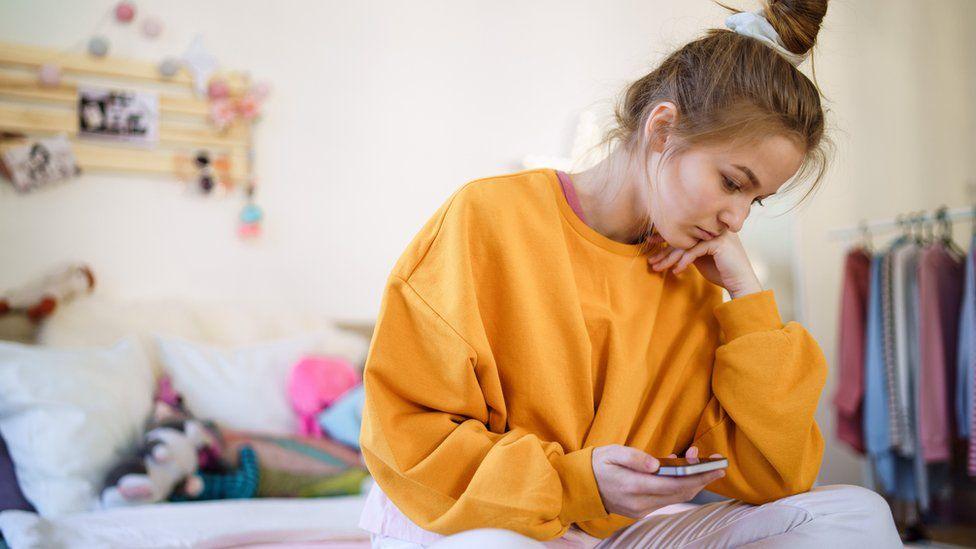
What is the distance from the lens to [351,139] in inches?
94.9

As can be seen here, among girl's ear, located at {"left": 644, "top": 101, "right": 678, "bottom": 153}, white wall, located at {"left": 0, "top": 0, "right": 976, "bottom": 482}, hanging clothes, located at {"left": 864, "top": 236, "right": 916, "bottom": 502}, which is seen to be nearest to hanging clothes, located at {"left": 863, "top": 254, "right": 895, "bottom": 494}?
hanging clothes, located at {"left": 864, "top": 236, "right": 916, "bottom": 502}

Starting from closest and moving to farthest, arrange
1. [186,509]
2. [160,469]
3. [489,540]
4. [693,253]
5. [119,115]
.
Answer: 1. [489,540]
2. [693,253]
3. [186,509]
4. [160,469]
5. [119,115]

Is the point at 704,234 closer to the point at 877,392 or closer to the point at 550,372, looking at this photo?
the point at 550,372

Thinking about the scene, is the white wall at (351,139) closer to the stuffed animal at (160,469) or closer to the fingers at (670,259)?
the stuffed animal at (160,469)

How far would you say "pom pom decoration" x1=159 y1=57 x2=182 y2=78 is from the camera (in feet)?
7.06

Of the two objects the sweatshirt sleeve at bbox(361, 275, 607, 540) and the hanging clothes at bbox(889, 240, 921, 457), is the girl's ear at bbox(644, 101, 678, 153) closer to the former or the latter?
the sweatshirt sleeve at bbox(361, 275, 607, 540)

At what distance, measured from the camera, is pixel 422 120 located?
2.51 metres

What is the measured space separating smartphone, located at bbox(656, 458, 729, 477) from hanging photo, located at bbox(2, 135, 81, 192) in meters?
1.88

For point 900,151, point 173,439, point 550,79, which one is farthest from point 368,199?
point 900,151

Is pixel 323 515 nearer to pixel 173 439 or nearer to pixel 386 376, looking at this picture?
pixel 173 439

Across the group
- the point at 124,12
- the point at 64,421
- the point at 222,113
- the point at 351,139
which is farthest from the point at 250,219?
the point at 64,421

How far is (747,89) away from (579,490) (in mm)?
492

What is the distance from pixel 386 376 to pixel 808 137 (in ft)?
1.89

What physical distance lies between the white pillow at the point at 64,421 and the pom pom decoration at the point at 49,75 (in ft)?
2.57
